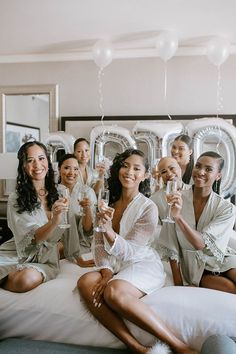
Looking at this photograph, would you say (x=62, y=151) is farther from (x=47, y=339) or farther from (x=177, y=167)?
(x=47, y=339)

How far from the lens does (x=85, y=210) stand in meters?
2.35

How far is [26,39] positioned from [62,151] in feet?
3.32

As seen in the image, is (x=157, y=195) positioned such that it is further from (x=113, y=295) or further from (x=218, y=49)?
(x=218, y=49)

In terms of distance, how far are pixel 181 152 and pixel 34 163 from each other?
1060 millimetres

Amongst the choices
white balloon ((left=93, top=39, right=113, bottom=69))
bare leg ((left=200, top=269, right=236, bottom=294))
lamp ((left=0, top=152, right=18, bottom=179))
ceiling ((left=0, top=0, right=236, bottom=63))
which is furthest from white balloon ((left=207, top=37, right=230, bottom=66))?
lamp ((left=0, top=152, right=18, bottom=179))

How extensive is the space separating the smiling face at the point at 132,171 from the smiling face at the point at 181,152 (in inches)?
24.2

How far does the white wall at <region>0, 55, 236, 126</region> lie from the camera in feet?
10.6

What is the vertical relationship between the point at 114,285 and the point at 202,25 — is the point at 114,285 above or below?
below

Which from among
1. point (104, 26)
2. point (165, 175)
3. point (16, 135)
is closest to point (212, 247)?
point (165, 175)

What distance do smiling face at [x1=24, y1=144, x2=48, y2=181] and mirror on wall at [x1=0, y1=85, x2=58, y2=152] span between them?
3.66 feet

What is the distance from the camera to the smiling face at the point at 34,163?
2.24 meters

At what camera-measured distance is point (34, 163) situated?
2.24 meters

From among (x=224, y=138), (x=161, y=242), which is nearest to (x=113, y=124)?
(x=224, y=138)

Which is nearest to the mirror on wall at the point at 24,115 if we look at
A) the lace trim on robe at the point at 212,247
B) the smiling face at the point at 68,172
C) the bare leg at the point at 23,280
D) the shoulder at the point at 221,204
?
the smiling face at the point at 68,172
